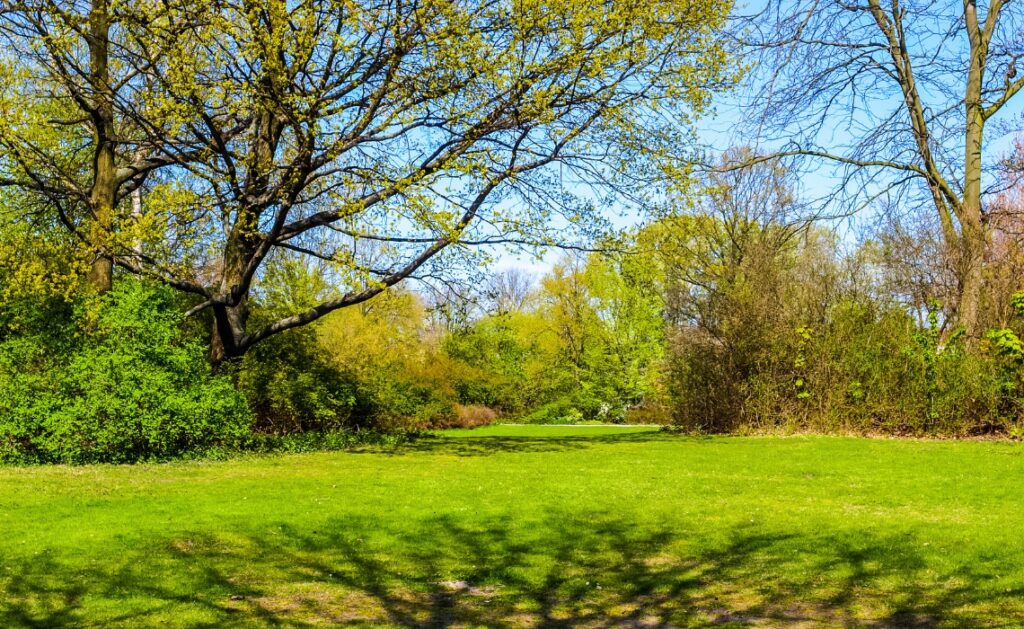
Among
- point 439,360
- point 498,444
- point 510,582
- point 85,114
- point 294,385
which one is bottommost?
point 510,582

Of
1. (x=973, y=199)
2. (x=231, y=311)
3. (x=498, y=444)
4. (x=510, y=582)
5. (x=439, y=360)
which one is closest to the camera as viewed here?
(x=510, y=582)

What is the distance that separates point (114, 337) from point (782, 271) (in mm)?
13508

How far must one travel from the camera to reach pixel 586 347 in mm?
42250

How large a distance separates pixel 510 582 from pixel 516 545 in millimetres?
1232

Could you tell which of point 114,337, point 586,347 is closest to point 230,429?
point 114,337

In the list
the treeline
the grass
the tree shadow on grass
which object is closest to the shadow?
the treeline

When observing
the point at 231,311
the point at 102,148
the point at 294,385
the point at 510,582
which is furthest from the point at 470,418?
the point at 510,582

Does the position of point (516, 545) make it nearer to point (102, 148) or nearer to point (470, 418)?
point (102, 148)

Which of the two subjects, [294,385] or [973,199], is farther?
[973,199]

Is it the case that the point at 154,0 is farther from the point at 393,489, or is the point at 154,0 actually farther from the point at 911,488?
the point at 911,488

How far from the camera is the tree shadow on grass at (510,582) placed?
5.51 metres

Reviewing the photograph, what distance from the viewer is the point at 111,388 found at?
1372 cm

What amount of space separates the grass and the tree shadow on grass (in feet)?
0.08

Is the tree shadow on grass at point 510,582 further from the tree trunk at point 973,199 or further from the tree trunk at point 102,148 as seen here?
the tree trunk at point 973,199
